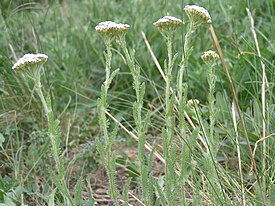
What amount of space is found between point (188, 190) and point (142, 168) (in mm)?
612

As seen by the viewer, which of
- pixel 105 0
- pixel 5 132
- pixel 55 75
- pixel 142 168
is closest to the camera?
pixel 142 168

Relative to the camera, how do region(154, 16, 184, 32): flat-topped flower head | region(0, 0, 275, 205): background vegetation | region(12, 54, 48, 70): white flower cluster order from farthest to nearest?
region(0, 0, 275, 205): background vegetation → region(154, 16, 184, 32): flat-topped flower head → region(12, 54, 48, 70): white flower cluster

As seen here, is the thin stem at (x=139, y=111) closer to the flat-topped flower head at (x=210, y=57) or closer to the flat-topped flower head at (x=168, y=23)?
the flat-topped flower head at (x=168, y=23)

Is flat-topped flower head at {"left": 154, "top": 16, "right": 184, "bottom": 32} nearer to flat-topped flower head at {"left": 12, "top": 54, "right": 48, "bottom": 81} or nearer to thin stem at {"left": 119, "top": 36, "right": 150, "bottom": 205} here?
thin stem at {"left": 119, "top": 36, "right": 150, "bottom": 205}

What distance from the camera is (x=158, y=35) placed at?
128 inches

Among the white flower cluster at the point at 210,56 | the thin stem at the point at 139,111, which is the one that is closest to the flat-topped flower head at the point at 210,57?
the white flower cluster at the point at 210,56

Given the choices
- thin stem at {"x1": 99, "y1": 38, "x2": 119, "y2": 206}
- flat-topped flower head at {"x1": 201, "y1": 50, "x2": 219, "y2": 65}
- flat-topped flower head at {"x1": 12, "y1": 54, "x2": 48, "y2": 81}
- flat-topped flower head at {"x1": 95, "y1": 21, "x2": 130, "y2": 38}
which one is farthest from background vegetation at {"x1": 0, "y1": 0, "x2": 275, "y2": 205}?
flat-topped flower head at {"x1": 12, "y1": 54, "x2": 48, "y2": 81}

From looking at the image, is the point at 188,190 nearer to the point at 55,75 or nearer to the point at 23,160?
the point at 23,160

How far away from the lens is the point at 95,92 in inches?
115

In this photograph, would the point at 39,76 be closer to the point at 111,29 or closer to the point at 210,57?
the point at 111,29

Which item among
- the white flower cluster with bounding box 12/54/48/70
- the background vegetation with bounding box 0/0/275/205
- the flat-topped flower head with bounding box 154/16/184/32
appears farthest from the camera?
the background vegetation with bounding box 0/0/275/205

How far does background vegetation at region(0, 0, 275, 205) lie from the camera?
86.9 inches

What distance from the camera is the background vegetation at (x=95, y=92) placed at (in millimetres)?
2207

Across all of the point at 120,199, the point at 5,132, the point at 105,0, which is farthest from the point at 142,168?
the point at 105,0
